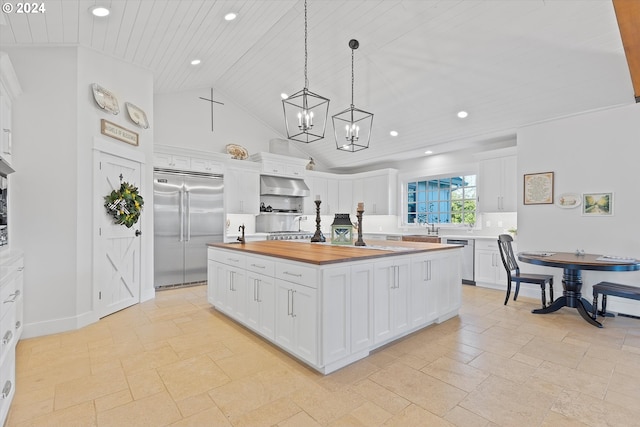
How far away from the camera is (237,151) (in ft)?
22.4

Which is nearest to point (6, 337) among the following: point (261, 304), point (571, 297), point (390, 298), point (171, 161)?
point (261, 304)

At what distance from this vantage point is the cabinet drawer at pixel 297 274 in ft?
8.09

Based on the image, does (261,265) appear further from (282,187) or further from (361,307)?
(282,187)

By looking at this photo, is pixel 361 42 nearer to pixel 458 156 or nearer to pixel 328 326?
pixel 458 156

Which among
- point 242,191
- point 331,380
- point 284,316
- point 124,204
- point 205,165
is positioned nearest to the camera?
point 331,380

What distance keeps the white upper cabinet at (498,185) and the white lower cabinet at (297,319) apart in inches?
176

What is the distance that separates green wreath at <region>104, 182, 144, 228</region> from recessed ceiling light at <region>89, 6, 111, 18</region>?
189 centimetres

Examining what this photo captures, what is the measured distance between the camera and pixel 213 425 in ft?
6.17

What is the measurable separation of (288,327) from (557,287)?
4304 millimetres

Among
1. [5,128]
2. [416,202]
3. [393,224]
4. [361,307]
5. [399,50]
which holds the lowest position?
[361,307]

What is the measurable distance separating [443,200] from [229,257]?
506 centimetres

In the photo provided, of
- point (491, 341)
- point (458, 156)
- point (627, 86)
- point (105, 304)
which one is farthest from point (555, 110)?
point (105, 304)

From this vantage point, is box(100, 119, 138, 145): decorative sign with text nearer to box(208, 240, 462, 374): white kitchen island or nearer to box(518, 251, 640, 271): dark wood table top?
box(208, 240, 462, 374): white kitchen island

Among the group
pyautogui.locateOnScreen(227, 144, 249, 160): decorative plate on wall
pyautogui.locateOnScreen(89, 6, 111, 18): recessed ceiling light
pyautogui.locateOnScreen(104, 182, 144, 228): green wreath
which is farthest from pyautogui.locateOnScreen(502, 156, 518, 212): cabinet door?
pyautogui.locateOnScreen(89, 6, 111, 18): recessed ceiling light
